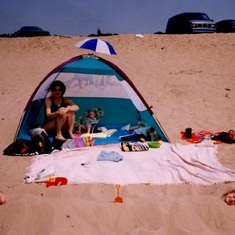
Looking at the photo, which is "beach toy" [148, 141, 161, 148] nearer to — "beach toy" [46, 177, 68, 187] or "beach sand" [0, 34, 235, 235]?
"beach sand" [0, 34, 235, 235]

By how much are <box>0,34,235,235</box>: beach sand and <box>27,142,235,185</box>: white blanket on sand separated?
6.0 inches

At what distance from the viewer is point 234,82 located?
8.02 meters

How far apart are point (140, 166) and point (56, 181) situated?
1.03 meters

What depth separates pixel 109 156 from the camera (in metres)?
3.54

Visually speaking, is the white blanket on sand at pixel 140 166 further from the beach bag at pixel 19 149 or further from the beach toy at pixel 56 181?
the beach bag at pixel 19 149

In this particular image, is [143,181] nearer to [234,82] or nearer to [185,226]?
[185,226]

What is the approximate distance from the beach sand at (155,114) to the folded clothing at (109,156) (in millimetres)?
651

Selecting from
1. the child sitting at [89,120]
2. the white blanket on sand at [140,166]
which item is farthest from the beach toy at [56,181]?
the child sitting at [89,120]

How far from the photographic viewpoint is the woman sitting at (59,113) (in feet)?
13.8

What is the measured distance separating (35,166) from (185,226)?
1957 millimetres

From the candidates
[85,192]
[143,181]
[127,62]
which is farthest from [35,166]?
[127,62]

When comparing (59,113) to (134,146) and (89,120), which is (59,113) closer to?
(89,120)

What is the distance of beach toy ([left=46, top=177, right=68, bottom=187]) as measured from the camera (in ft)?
9.33

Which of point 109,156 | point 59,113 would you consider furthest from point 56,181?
point 59,113
